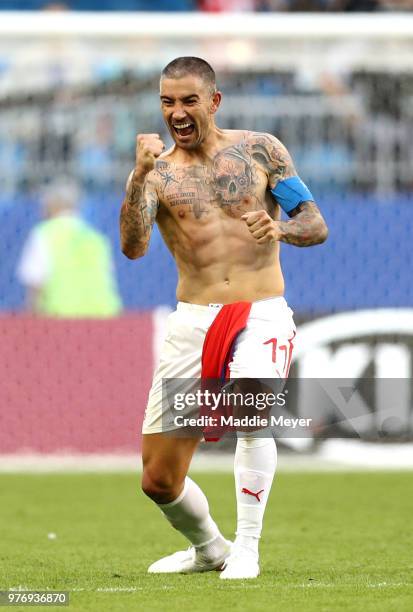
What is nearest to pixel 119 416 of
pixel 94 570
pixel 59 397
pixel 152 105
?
pixel 59 397

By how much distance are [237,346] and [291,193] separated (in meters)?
0.76

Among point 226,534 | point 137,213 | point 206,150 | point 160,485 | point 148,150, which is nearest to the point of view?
point 148,150

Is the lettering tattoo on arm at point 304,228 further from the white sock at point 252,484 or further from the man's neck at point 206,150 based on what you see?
the white sock at point 252,484

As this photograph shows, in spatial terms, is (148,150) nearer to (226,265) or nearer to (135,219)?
(135,219)

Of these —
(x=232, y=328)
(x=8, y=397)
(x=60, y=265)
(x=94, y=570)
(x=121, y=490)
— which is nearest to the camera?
(x=232, y=328)

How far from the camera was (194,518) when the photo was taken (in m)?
7.15

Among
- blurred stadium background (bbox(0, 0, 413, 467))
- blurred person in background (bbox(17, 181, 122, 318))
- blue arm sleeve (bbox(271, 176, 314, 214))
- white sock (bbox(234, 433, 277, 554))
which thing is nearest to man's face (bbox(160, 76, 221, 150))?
blue arm sleeve (bbox(271, 176, 314, 214))

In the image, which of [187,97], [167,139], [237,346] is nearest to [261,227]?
[237,346]

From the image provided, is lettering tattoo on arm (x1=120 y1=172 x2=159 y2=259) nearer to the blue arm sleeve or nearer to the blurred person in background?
the blue arm sleeve

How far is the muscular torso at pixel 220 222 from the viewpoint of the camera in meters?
7.05

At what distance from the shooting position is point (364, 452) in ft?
41.4

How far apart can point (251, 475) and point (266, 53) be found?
21.9 ft

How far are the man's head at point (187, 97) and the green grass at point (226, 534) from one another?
6.68ft

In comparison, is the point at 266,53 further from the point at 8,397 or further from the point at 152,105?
the point at 8,397
